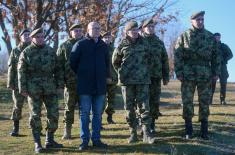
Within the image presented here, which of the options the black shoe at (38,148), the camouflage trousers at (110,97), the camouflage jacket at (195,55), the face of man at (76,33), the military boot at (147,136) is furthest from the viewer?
the camouflage trousers at (110,97)

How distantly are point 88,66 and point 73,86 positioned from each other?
49.0 inches

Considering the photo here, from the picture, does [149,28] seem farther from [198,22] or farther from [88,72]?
[88,72]

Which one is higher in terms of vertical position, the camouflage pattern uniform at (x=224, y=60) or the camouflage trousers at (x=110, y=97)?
the camouflage pattern uniform at (x=224, y=60)

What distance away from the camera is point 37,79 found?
9.46 meters

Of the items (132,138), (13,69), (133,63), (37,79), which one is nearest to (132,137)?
(132,138)

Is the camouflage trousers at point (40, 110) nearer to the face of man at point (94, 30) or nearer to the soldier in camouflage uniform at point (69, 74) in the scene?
the soldier in camouflage uniform at point (69, 74)

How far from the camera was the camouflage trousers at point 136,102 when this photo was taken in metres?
9.80

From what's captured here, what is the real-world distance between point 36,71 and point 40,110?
0.75 m

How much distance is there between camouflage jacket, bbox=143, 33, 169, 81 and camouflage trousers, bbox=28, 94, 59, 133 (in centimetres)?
255

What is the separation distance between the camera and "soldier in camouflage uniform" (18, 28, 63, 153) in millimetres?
9398

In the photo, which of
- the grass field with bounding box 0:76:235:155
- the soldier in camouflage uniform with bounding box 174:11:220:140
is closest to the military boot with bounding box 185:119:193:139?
the soldier in camouflage uniform with bounding box 174:11:220:140

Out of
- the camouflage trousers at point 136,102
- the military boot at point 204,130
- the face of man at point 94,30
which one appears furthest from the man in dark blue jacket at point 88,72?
the military boot at point 204,130

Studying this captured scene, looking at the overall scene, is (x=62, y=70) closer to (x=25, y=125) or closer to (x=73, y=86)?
(x=73, y=86)

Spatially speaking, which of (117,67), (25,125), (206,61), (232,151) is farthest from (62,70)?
(25,125)
